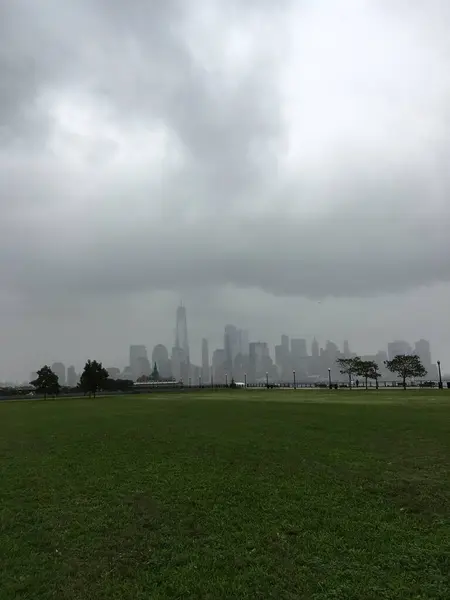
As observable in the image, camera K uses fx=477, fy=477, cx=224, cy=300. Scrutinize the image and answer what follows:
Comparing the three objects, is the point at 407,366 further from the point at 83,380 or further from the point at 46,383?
the point at 46,383

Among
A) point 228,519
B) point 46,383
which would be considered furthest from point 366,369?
point 228,519

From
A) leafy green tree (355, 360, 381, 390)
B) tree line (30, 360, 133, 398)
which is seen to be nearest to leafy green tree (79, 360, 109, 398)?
tree line (30, 360, 133, 398)

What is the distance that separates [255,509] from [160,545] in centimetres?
237

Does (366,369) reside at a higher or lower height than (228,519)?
higher

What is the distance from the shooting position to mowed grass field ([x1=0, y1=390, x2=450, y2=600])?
7.28m

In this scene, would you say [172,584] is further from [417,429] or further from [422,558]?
[417,429]

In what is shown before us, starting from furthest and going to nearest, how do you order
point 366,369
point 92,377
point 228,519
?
point 366,369, point 92,377, point 228,519

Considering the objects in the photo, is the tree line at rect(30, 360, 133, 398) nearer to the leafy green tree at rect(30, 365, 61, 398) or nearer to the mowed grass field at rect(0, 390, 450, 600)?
the leafy green tree at rect(30, 365, 61, 398)

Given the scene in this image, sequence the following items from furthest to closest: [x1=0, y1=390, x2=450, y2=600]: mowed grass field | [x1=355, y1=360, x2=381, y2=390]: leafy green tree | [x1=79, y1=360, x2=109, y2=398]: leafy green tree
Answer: [x1=355, y1=360, x2=381, y2=390]: leafy green tree, [x1=79, y1=360, x2=109, y2=398]: leafy green tree, [x1=0, y1=390, x2=450, y2=600]: mowed grass field

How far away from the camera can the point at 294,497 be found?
10797 millimetres

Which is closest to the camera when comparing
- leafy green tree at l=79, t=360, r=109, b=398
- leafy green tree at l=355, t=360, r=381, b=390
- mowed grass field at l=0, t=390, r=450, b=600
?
mowed grass field at l=0, t=390, r=450, b=600

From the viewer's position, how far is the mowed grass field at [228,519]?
7281 mm

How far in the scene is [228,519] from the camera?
9648 millimetres

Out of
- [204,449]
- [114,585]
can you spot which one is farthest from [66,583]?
[204,449]
